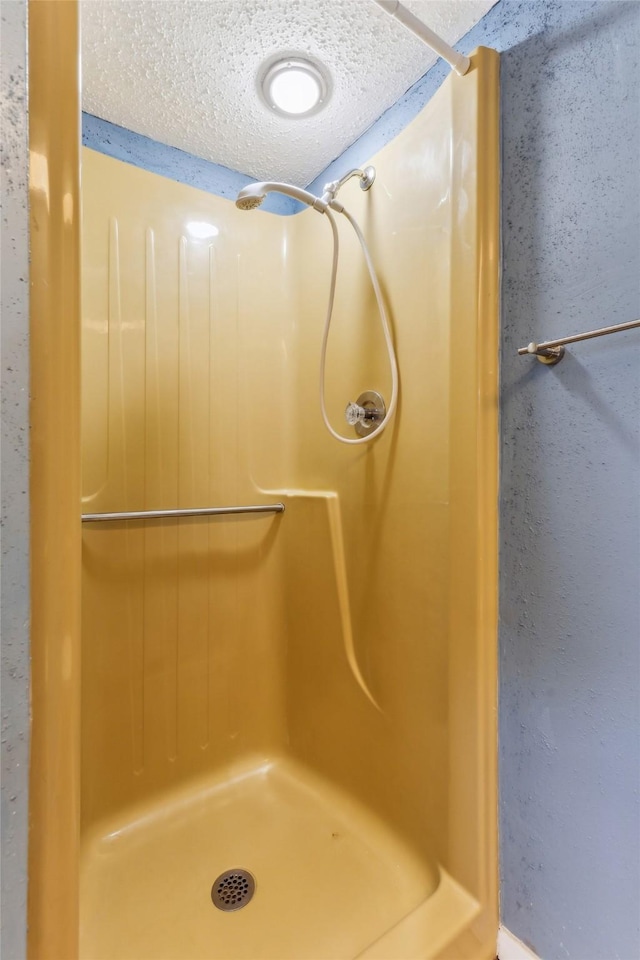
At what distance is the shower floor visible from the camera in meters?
0.93

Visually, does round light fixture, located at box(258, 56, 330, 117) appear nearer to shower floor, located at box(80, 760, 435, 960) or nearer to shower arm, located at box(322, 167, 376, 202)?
shower arm, located at box(322, 167, 376, 202)

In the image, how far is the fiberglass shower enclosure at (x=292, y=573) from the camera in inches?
36.7

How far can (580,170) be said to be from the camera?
801 mm

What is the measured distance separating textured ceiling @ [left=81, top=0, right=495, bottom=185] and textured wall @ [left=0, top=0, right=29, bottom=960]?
82 cm

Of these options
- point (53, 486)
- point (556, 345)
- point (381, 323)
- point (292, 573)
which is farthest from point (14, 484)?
point (292, 573)

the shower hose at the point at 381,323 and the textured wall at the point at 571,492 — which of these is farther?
the shower hose at the point at 381,323

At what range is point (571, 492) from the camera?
2.70 feet


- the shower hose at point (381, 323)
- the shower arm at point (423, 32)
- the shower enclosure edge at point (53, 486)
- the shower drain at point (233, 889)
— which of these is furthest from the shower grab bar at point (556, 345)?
the shower drain at point (233, 889)

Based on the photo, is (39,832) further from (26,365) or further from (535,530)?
(535,530)

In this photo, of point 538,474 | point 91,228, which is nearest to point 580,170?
point 538,474

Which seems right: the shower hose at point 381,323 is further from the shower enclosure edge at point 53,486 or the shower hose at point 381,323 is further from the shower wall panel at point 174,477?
the shower enclosure edge at point 53,486

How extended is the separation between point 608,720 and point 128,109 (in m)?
1.87

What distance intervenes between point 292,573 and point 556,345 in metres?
1.04

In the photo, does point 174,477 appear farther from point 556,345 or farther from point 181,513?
point 556,345
